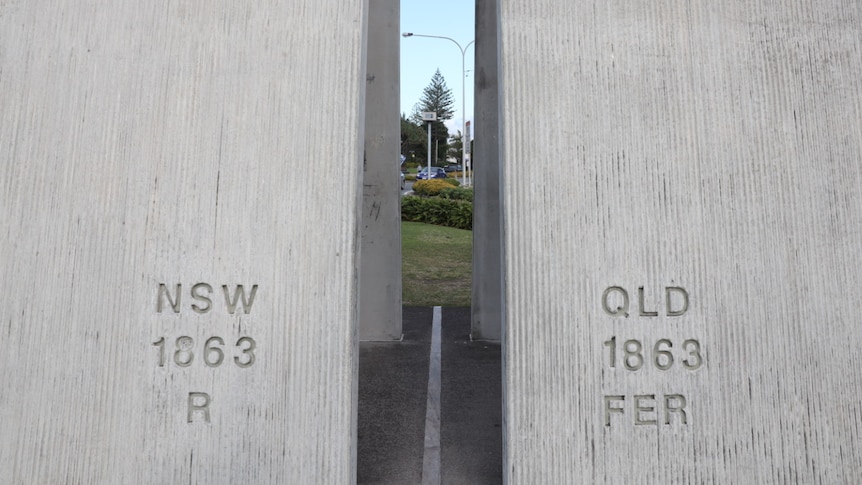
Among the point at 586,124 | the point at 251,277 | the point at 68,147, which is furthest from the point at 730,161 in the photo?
the point at 68,147

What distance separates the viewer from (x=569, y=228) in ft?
8.96

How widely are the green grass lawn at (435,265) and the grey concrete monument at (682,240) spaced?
19.6ft

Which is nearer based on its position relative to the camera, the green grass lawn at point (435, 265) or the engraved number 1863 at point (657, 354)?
the engraved number 1863 at point (657, 354)

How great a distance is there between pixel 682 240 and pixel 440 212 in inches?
529

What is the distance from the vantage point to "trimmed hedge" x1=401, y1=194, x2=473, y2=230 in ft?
51.4

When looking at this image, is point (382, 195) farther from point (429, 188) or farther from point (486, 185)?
point (429, 188)

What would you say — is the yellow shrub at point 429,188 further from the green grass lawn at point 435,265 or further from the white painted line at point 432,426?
the white painted line at point 432,426

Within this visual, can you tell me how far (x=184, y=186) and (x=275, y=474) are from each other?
5.30 ft

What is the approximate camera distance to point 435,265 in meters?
11.6

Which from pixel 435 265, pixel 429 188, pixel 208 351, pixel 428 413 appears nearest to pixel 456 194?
pixel 429 188

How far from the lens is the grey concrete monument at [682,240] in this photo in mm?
2609

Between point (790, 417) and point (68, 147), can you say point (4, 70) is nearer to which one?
point (68, 147)

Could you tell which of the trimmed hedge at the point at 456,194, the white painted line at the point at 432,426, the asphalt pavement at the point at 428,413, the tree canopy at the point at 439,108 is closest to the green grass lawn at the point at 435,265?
the trimmed hedge at the point at 456,194

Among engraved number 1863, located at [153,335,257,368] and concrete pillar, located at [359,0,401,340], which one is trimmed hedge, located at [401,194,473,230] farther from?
engraved number 1863, located at [153,335,257,368]
